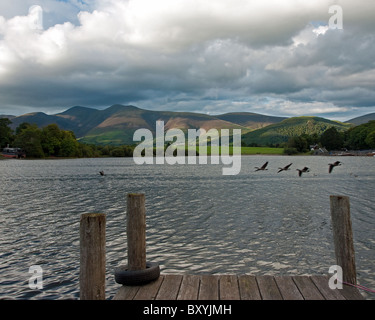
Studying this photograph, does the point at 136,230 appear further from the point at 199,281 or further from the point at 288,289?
the point at 288,289

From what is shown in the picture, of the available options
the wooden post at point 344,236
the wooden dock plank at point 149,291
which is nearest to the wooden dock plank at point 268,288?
the wooden post at point 344,236

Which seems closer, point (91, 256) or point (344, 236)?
point (91, 256)

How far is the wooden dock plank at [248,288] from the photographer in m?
7.88

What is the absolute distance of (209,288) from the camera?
27.6 feet

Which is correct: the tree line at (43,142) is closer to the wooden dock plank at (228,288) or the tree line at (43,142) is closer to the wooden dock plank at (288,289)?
the wooden dock plank at (228,288)

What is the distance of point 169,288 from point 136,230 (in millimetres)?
1614

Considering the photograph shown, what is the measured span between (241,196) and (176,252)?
20.9 meters

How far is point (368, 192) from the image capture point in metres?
37.5

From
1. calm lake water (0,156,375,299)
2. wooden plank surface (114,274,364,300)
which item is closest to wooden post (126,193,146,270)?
wooden plank surface (114,274,364,300)
